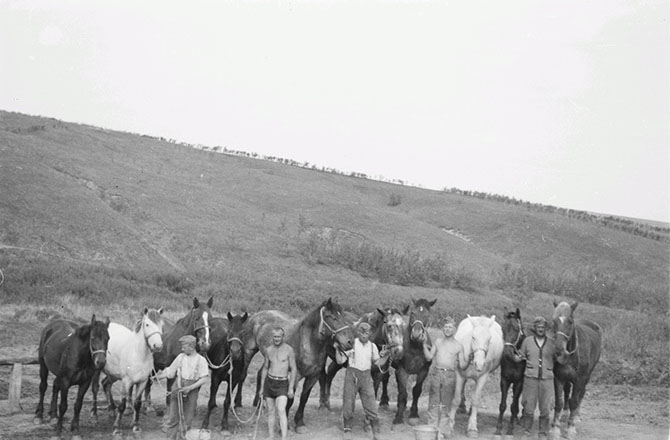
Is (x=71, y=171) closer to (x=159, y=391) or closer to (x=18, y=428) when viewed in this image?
(x=159, y=391)

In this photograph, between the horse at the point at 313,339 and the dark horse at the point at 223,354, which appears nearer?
the horse at the point at 313,339

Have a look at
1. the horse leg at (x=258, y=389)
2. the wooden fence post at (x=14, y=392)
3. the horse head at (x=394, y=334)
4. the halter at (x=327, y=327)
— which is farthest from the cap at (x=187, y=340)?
the wooden fence post at (x=14, y=392)

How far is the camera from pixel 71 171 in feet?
140

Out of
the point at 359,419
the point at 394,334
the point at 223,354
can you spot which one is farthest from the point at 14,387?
the point at 394,334

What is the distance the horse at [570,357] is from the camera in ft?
37.0

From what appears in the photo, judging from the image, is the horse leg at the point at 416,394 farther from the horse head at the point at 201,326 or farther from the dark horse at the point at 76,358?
the dark horse at the point at 76,358

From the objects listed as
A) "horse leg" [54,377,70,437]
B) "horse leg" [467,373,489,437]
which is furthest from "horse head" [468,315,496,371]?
"horse leg" [54,377,70,437]

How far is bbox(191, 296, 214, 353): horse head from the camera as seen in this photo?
9.96 m

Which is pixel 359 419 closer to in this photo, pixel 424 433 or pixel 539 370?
pixel 424 433

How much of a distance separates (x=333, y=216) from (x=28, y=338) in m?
33.7

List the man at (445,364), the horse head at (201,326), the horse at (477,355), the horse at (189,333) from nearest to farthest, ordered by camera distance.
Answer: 1. the horse head at (201,326)
2. the horse at (189,333)
3. the horse at (477,355)
4. the man at (445,364)

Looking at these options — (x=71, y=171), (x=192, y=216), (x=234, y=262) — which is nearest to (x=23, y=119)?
(x=71, y=171)

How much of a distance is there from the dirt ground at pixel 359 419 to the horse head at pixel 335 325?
2.03m

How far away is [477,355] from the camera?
436 inches
